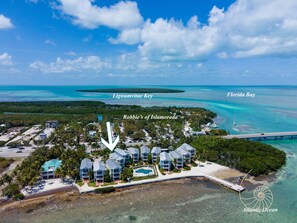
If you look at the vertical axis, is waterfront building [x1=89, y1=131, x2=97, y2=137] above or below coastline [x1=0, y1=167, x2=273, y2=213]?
above

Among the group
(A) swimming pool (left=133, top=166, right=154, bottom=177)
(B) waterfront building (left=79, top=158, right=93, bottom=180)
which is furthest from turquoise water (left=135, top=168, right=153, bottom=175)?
(B) waterfront building (left=79, top=158, right=93, bottom=180)

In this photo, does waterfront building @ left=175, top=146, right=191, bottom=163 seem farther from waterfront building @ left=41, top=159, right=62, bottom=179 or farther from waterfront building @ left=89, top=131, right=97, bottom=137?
waterfront building @ left=89, top=131, right=97, bottom=137

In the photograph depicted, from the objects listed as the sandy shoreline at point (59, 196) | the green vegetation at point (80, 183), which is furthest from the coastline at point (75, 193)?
the green vegetation at point (80, 183)

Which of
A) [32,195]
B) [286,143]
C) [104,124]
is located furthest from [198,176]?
[104,124]

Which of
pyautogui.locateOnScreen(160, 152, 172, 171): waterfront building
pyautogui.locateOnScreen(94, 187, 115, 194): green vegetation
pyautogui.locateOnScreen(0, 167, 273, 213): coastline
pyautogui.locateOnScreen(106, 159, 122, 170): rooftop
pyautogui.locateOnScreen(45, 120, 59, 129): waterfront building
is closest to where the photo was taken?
pyautogui.locateOnScreen(0, 167, 273, 213): coastline

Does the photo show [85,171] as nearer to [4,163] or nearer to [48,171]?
[48,171]

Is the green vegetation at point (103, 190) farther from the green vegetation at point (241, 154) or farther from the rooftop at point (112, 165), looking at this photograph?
the green vegetation at point (241, 154)

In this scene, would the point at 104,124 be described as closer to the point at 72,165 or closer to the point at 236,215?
the point at 72,165
